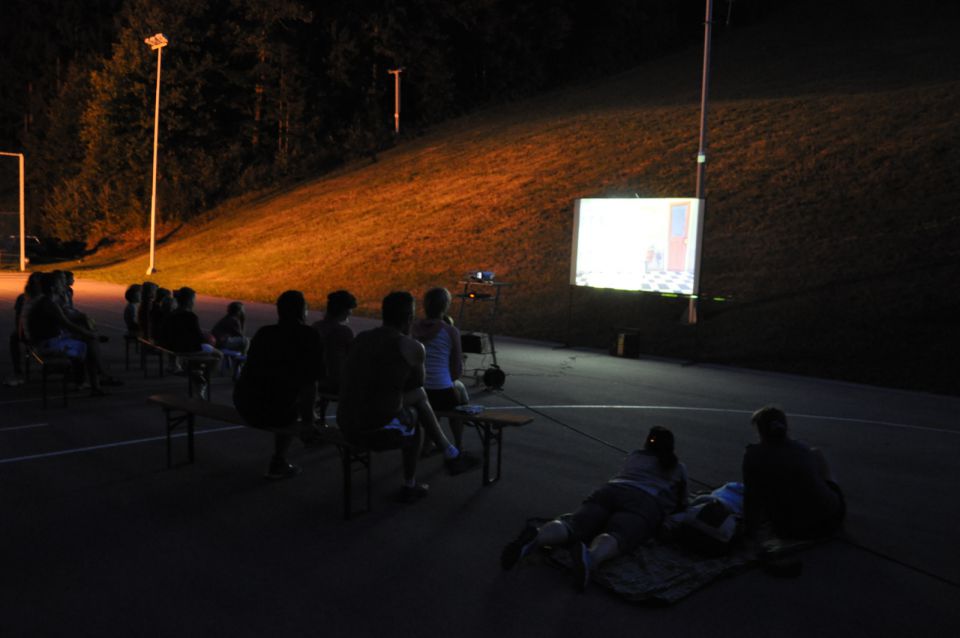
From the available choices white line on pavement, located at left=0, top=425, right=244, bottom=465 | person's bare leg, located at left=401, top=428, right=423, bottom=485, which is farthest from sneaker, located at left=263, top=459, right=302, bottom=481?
white line on pavement, located at left=0, top=425, right=244, bottom=465

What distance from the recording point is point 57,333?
9500mm

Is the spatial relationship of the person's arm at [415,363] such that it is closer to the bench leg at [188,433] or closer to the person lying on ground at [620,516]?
the person lying on ground at [620,516]

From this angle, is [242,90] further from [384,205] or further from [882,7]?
[882,7]

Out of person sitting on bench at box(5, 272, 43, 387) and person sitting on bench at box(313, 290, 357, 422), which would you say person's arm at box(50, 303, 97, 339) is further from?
person sitting on bench at box(313, 290, 357, 422)

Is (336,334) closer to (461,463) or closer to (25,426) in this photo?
(461,463)

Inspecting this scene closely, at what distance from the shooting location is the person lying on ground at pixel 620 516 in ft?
15.2

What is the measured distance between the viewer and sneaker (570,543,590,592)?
14.6 ft

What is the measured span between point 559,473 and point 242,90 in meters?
51.1

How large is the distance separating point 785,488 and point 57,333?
8.34 meters

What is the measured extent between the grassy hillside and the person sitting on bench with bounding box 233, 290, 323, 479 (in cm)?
994

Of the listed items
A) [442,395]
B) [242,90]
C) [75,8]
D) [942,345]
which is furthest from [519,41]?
[442,395]

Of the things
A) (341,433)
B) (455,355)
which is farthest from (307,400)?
(455,355)

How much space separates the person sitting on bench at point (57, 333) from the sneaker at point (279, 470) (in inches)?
166

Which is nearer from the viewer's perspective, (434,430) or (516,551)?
(516,551)
